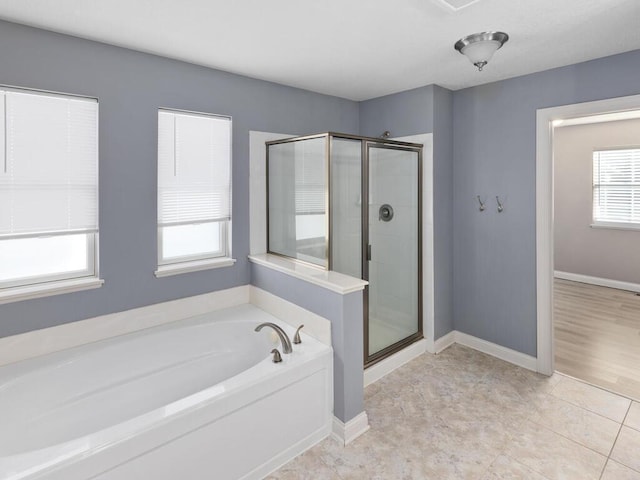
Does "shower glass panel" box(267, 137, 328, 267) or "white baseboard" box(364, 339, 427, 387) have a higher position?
"shower glass panel" box(267, 137, 328, 267)

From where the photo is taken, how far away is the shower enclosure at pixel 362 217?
264cm

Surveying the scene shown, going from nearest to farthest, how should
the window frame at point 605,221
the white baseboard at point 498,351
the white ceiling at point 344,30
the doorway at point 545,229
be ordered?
the white ceiling at point 344,30, the doorway at point 545,229, the white baseboard at point 498,351, the window frame at point 605,221

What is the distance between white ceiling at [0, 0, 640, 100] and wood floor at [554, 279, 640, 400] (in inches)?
95.9

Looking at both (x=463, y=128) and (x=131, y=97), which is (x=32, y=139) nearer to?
(x=131, y=97)

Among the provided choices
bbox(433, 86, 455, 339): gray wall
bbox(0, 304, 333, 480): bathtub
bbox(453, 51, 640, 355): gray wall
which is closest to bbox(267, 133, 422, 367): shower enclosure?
bbox(433, 86, 455, 339): gray wall

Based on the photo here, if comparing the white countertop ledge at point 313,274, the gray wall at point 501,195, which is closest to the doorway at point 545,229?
the gray wall at point 501,195

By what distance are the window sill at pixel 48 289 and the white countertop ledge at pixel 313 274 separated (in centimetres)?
116

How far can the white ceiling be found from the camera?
6.10ft

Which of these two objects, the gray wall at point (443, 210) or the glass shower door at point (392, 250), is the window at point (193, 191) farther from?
the gray wall at point (443, 210)

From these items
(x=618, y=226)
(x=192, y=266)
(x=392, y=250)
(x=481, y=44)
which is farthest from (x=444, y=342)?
(x=618, y=226)

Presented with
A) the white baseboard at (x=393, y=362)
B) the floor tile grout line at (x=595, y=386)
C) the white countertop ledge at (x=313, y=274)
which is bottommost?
the floor tile grout line at (x=595, y=386)

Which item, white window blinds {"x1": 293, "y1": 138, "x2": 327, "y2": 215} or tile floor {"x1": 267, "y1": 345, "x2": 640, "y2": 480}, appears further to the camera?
white window blinds {"x1": 293, "y1": 138, "x2": 327, "y2": 215}

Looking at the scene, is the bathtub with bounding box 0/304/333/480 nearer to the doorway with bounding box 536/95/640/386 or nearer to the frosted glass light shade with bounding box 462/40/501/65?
the doorway with bounding box 536/95/640/386

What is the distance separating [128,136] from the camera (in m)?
2.44
